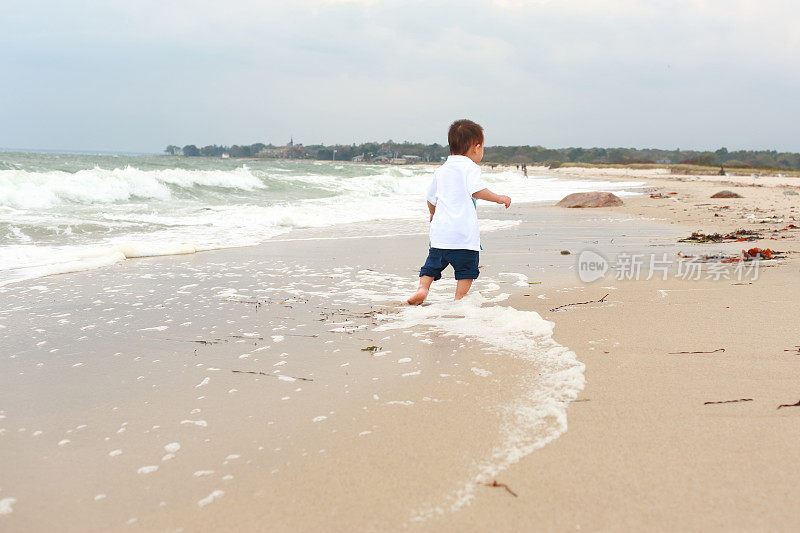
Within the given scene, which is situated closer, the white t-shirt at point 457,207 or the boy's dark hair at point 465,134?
the white t-shirt at point 457,207

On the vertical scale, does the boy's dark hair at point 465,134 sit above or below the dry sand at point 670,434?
above

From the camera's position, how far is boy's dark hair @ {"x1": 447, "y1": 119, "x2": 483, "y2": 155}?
163 inches

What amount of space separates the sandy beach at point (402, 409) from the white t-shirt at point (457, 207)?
43 centimetres

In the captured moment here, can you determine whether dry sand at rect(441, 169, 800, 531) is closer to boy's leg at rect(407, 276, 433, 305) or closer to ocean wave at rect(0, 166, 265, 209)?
boy's leg at rect(407, 276, 433, 305)

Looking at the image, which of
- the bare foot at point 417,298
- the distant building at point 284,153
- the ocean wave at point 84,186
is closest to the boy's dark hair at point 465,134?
the bare foot at point 417,298

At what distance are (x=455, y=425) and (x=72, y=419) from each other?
1.43 metres

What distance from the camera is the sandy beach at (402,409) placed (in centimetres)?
150

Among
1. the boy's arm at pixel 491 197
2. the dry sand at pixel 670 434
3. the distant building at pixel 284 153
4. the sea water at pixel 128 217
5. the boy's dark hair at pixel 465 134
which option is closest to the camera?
the dry sand at pixel 670 434

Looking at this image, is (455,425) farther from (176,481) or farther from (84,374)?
(84,374)

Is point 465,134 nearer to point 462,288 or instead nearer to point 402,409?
point 462,288

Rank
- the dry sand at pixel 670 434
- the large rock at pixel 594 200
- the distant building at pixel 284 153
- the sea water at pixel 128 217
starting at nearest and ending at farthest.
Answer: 1. the dry sand at pixel 670 434
2. the sea water at pixel 128 217
3. the large rock at pixel 594 200
4. the distant building at pixel 284 153

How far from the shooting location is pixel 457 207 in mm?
4078

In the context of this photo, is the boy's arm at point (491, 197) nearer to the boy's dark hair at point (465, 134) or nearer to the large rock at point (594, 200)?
the boy's dark hair at point (465, 134)

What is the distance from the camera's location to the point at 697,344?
2.76m
